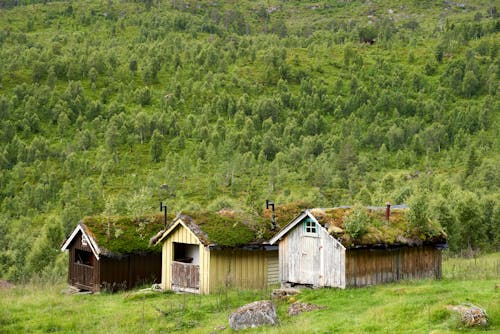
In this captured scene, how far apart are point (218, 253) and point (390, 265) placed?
978 centimetres

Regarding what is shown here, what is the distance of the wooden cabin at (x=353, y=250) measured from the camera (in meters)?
32.3

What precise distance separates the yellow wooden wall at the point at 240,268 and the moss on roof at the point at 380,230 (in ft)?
19.9

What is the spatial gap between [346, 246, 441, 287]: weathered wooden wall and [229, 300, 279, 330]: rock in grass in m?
7.02

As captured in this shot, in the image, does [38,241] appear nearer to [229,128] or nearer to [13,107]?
[229,128]

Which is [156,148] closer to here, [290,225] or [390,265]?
[290,225]

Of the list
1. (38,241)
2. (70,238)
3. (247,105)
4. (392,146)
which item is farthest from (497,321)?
(247,105)

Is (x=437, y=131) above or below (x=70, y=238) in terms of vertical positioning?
above

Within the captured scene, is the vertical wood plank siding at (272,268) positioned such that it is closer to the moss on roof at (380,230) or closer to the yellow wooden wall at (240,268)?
the yellow wooden wall at (240,268)

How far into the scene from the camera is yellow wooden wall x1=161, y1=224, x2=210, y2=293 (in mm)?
36781

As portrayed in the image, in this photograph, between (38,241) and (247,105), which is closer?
(38,241)

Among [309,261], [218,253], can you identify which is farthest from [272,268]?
[309,261]

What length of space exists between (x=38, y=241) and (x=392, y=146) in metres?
91.2

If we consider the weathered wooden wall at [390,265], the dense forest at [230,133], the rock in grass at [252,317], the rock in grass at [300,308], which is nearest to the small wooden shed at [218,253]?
the weathered wooden wall at [390,265]

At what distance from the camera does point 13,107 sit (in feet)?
526
